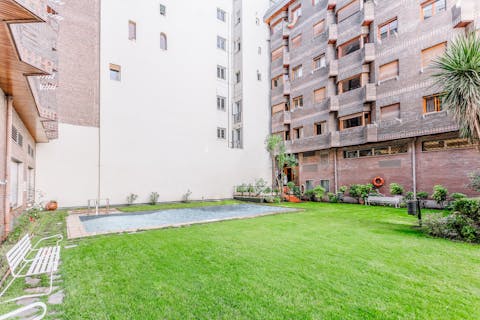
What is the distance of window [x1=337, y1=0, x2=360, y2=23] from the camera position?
16672 mm

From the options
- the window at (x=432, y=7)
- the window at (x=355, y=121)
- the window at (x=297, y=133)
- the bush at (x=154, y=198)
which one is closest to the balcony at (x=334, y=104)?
the window at (x=355, y=121)

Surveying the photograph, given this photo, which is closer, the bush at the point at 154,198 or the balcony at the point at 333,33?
the bush at the point at 154,198

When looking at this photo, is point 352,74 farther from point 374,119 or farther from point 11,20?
point 11,20

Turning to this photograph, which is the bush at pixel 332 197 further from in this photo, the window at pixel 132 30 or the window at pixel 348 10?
the window at pixel 132 30

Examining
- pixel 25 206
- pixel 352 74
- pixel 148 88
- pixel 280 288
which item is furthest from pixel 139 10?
pixel 280 288

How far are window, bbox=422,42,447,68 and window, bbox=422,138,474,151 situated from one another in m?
4.25

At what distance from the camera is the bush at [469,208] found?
6070 millimetres

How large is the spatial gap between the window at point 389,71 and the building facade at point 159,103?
10267 millimetres

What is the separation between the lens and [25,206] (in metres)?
10.8

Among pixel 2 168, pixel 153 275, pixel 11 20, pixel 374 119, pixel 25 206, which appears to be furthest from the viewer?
pixel 374 119

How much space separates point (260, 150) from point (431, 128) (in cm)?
1257

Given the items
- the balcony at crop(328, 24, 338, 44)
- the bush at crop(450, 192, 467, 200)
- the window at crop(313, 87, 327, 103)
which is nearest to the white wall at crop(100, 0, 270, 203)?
the window at crop(313, 87, 327, 103)

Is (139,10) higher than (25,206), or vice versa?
(139,10)

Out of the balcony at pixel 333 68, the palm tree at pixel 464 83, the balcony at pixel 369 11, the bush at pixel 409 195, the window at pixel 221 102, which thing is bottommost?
the bush at pixel 409 195
